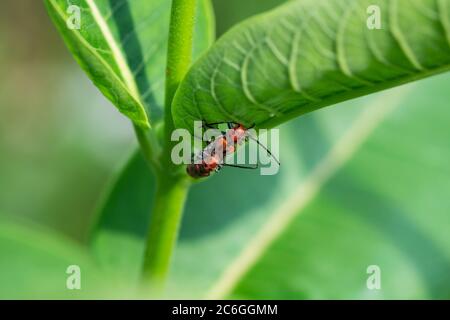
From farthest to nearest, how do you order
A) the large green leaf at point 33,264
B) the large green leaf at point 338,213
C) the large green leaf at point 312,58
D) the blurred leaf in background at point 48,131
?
the blurred leaf in background at point 48,131
the large green leaf at point 338,213
the large green leaf at point 33,264
the large green leaf at point 312,58

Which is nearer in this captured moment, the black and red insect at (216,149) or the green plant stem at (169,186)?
the green plant stem at (169,186)

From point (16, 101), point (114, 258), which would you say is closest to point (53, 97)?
point (16, 101)

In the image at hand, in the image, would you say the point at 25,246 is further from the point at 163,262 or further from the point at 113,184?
the point at 163,262

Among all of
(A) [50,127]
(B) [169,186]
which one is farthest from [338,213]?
(A) [50,127]

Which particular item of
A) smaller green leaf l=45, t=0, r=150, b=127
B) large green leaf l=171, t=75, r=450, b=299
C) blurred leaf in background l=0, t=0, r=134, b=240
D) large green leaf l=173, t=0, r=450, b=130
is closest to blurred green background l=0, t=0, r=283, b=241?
blurred leaf in background l=0, t=0, r=134, b=240

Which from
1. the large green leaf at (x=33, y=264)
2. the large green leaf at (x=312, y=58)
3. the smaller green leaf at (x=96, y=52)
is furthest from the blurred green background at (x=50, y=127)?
the large green leaf at (x=312, y=58)

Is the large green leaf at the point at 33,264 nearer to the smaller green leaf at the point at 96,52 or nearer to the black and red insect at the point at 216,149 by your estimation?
the black and red insect at the point at 216,149
